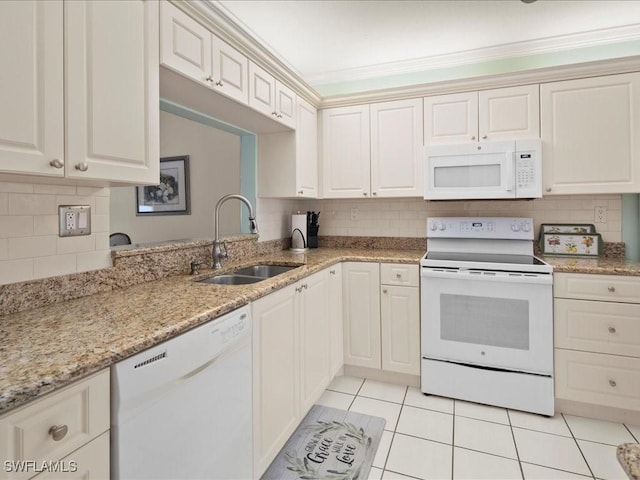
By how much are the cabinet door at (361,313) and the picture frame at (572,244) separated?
4.34 feet

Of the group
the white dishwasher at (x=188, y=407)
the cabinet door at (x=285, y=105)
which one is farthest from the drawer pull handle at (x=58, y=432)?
the cabinet door at (x=285, y=105)

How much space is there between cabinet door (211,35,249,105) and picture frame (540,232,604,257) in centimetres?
240

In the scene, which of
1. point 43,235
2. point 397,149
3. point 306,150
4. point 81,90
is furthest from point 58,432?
point 397,149

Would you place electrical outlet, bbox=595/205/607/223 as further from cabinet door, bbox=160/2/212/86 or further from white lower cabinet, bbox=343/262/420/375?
cabinet door, bbox=160/2/212/86

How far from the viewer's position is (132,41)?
131 cm

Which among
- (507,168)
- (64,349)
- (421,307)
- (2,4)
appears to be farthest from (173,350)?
(507,168)

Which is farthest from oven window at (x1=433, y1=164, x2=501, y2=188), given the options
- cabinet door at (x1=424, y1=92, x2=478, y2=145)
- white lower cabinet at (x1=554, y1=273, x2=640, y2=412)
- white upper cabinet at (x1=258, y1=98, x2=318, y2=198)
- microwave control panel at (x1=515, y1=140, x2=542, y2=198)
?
white upper cabinet at (x1=258, y1=98, x2=318, y2=198)

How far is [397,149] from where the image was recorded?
2877mm

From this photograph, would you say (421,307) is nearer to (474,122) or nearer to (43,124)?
(474,122)

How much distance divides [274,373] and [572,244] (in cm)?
238

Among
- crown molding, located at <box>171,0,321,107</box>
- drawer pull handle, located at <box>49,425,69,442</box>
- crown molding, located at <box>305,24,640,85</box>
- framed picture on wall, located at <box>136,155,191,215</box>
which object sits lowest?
drawer pull handle, located at <box>49,425,69,442</box>

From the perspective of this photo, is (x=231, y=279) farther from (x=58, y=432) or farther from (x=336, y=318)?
(x=58, y=432)

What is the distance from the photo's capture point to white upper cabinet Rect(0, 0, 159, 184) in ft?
3.22

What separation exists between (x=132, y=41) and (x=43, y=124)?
49 cm
